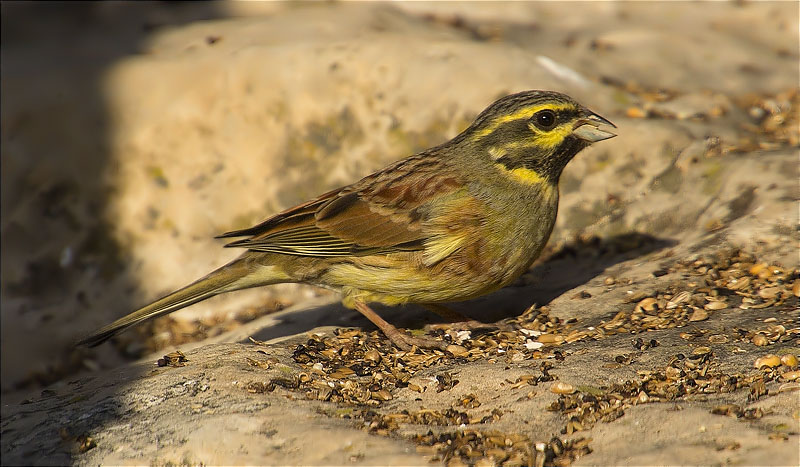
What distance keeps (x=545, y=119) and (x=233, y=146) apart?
323 centimetres

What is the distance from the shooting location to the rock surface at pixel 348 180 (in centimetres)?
409

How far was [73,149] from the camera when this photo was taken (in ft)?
23.6

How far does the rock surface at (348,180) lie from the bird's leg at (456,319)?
15 cm

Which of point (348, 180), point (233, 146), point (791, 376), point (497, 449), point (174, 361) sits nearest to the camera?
point (497, 449)

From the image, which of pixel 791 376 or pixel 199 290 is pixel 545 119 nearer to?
pixel 791 376

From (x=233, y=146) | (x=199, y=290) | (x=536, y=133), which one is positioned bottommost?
(x=199, y=290)

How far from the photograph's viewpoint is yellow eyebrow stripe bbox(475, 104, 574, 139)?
4.76 m

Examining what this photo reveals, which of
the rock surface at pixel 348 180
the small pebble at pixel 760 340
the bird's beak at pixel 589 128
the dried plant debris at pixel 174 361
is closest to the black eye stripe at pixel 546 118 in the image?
the bird's beak at pixel 589 128

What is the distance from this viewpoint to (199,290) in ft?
16.8

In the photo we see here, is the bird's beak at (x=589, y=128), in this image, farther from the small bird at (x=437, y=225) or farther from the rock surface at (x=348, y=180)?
the rock surface at (x=348, y=180)

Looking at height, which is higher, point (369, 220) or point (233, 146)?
point (369, 220)

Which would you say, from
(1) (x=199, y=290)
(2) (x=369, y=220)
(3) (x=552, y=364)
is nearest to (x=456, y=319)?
(2) (x=369, y=220)

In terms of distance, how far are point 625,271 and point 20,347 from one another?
15.2 feet

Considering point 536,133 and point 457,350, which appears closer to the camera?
point 457,350
